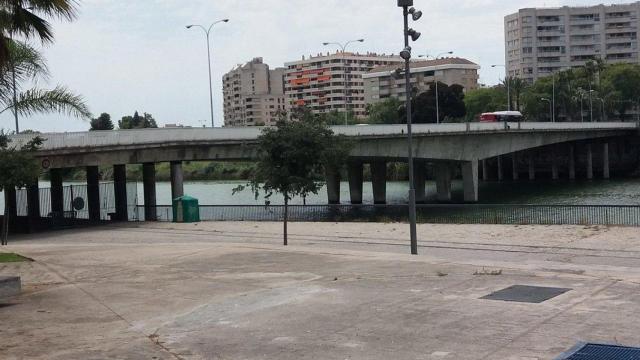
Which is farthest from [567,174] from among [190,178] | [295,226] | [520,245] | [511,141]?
[520,245]

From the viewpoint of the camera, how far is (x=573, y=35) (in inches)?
6895

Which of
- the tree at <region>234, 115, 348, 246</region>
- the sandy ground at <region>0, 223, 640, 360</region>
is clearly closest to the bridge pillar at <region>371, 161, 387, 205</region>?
the tree at <region>234, 115, 348, 246</region>

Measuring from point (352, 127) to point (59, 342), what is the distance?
138 ft

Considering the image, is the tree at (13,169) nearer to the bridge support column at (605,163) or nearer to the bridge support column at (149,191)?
the bridge support column at (149,191)

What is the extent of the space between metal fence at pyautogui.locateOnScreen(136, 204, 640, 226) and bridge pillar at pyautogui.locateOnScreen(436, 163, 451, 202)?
98.5 feet

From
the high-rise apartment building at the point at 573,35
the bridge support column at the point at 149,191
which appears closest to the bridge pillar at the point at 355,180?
the bridge support column at the point at 149,191

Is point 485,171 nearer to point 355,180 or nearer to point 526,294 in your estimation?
point 355,180

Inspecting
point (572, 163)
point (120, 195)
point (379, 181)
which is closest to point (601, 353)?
point (120, 195)

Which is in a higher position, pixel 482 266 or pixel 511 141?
pixel 511 141

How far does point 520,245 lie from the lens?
22719mm

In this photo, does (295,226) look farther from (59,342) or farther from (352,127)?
(59,342)

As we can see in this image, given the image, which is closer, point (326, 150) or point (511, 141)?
point (326, 150)

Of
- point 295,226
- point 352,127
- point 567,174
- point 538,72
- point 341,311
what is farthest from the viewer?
point 538,72

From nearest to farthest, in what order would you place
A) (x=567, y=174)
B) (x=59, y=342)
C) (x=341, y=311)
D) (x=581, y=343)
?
(x=581, y=343)
(x=59, y=342)
(x=341, y=311)
(x=567, y=174)
